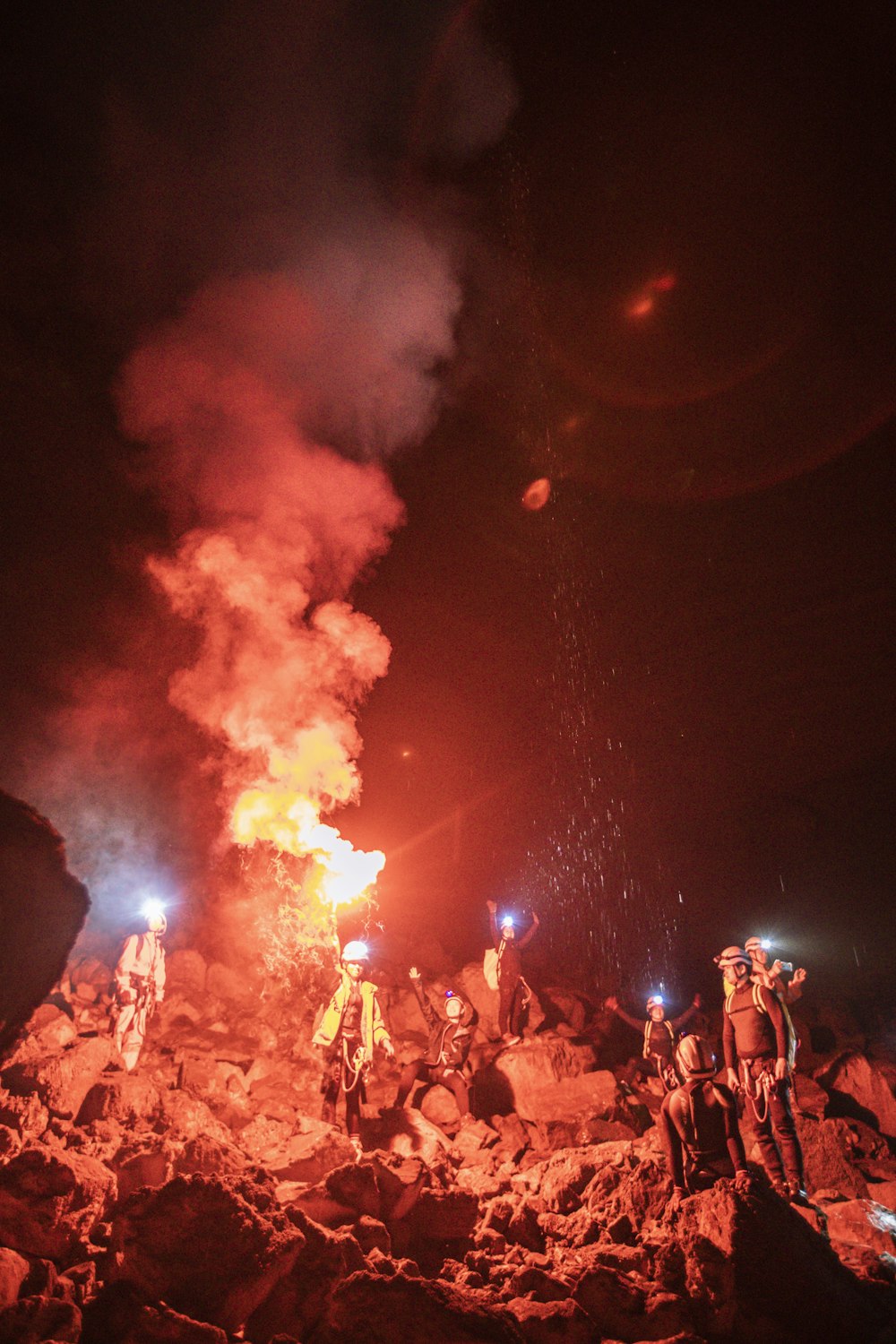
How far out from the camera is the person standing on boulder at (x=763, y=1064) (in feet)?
23.4

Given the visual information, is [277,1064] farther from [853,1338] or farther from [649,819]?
[649,819]

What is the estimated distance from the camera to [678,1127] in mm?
6203

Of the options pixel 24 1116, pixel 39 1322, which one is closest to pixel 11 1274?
pixel 39 1322

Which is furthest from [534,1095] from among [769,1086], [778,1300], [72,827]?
[72,827]

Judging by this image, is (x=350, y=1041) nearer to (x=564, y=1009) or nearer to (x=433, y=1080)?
(x=433, y=1080)

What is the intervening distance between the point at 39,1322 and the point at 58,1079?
15.7 ft

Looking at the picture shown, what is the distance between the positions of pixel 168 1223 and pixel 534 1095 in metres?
7.81

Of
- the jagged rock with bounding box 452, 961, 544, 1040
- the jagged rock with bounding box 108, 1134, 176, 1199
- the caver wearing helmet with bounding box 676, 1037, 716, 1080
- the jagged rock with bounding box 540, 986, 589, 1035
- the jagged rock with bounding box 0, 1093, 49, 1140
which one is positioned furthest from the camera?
the jagged rock with bounding box 540, 986, 589, 1035

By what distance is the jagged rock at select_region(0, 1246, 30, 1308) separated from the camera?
3.88 meters

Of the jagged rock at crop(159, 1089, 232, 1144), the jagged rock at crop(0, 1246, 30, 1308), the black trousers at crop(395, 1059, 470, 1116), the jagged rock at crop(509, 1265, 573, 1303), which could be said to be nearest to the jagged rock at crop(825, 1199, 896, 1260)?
the jagged rock at crop(509, 1265, 573, 1303)

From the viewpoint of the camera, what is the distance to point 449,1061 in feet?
37.3

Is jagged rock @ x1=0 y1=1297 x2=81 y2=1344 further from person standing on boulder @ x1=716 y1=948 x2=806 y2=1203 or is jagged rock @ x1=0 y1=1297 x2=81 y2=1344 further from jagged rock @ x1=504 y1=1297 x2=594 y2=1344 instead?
person standing on boulder @ x1=716 y1=948 x2=806 y2=1203

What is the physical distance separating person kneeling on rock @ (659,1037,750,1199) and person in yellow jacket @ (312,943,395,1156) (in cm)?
511

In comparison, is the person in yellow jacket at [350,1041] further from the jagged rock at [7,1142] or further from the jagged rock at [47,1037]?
the jagged rock at [7,1142]
